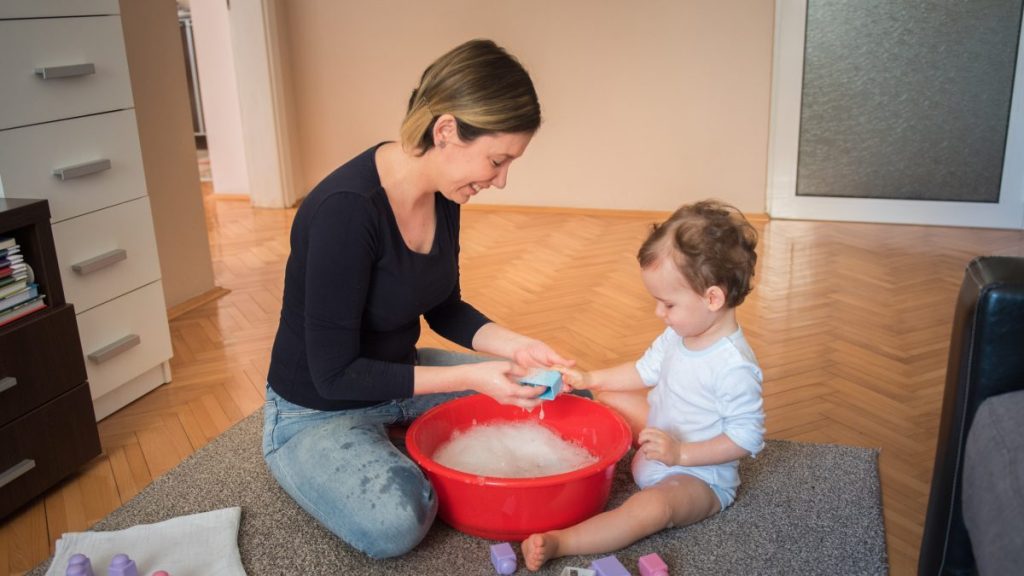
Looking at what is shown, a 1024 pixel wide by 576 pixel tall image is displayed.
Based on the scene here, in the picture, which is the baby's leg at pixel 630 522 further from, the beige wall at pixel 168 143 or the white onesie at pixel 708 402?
the beige wall at pixel 168 143

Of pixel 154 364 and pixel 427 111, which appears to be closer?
pixel 427 111

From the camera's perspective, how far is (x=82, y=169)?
79.3 inches

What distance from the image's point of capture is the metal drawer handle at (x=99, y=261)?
2033 millimetres

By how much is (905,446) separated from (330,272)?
51.1 inches

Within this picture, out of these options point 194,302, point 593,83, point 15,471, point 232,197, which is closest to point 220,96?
point 232,197

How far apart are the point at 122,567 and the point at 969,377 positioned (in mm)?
1303

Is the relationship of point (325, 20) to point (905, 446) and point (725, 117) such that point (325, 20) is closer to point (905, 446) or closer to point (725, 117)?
point (725, 117)

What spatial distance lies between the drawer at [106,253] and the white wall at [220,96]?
209 cm

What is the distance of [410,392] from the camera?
154 cm

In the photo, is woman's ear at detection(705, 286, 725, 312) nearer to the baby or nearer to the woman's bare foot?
the baby

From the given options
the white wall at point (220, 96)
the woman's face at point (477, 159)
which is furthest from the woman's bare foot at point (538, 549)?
the white wall at point (220, 96)

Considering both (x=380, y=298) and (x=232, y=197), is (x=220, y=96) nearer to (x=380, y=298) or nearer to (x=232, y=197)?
(x=232, y=197)

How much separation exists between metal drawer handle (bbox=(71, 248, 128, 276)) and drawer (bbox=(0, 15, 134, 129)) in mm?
320

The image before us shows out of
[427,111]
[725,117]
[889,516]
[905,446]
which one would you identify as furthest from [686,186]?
[427,111]
